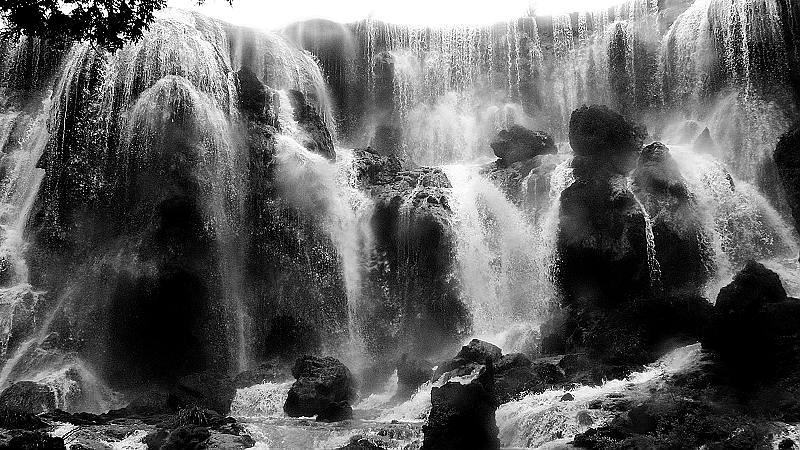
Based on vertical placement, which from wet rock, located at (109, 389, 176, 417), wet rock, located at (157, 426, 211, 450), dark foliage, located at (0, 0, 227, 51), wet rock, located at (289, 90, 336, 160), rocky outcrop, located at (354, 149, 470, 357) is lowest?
wet rock, located at (157, 426, 211, 450)

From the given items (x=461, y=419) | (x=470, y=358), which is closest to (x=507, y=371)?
(x=470, y=358)

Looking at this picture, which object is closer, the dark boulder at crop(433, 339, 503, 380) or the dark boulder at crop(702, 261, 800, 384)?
the dark boulder at crop(702, 261, 800, 384)

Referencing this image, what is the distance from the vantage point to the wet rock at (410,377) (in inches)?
869

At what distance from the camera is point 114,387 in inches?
964

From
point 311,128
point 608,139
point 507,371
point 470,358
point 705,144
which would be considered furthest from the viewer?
point 311,128

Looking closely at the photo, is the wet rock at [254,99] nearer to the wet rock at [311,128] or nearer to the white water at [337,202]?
the white water at [337,202]

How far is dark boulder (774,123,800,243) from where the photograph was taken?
898 inches

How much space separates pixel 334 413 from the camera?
19.4 meters

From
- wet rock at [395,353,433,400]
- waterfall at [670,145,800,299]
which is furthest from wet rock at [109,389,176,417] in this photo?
waterfall at [670,145,800,299]

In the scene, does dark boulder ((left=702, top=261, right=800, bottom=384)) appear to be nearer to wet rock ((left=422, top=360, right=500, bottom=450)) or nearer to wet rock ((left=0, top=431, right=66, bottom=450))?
wet rock ((left=422, top=360, right=500, bottom=450))

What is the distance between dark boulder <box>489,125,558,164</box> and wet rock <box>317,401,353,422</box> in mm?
15805

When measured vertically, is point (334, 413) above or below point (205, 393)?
below

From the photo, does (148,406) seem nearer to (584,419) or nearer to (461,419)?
(461,419)

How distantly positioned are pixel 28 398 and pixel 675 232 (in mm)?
22954
